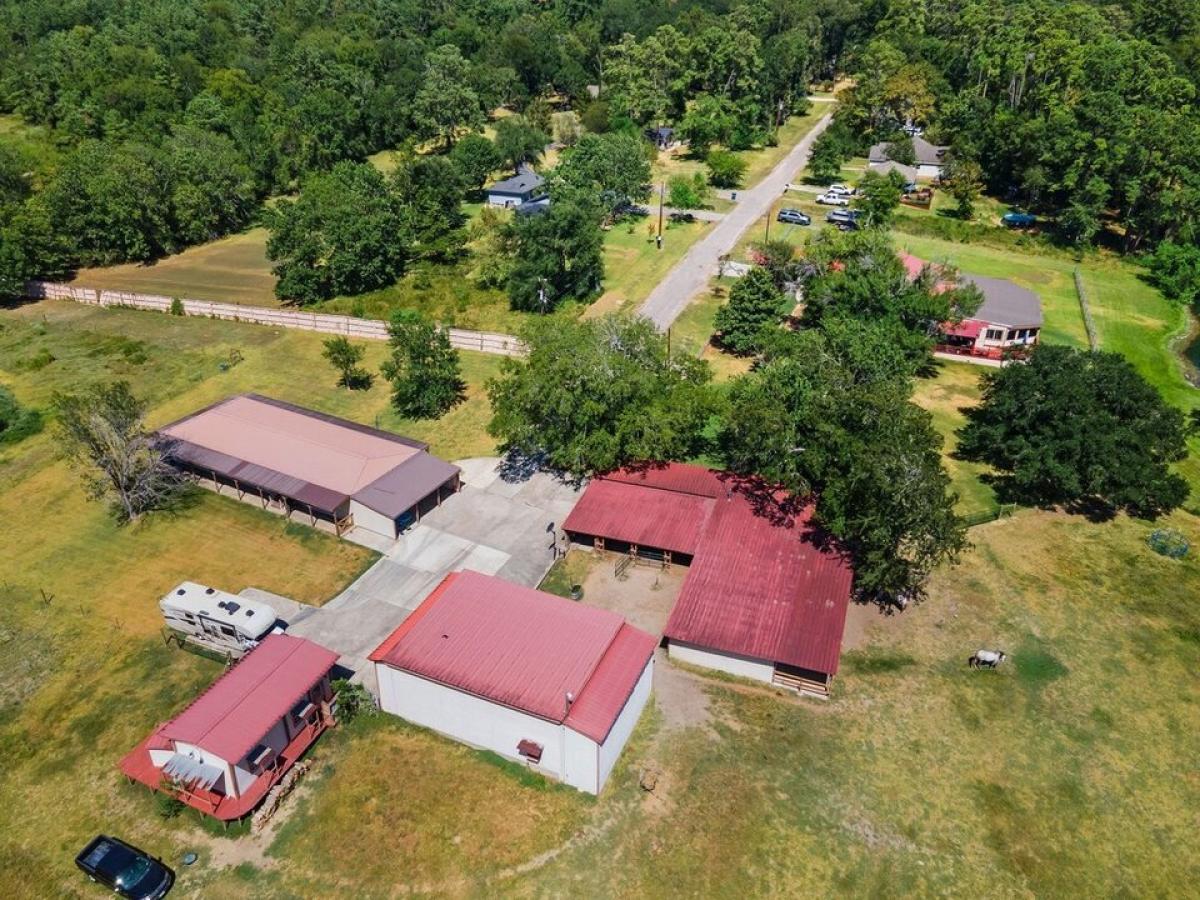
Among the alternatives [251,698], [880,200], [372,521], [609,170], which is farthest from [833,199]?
[251,698]

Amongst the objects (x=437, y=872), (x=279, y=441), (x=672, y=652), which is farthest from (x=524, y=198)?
(x=437, y=872)

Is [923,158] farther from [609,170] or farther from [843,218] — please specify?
[609,170]

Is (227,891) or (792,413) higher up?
(792,413)

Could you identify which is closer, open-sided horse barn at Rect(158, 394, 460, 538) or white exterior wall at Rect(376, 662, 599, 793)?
white exterior wall at Rect(376, 662, 599, 793)

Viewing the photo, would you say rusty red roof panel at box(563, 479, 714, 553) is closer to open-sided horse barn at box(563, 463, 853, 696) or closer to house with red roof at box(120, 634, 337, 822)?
open-sided horse barn at box(563, 463, 853, 696)

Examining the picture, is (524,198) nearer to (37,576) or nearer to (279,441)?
(279,441)

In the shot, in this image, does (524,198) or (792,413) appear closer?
(792,413)

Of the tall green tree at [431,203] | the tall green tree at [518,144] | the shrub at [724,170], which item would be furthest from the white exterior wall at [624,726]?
the tall green tree at [518,144]

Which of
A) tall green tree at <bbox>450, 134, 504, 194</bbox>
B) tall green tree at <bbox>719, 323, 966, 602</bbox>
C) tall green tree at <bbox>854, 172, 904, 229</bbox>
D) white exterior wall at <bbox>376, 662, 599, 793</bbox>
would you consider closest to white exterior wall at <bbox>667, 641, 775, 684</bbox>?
tall green tree at <bbox>719, 323, 966, 602</bbox>
